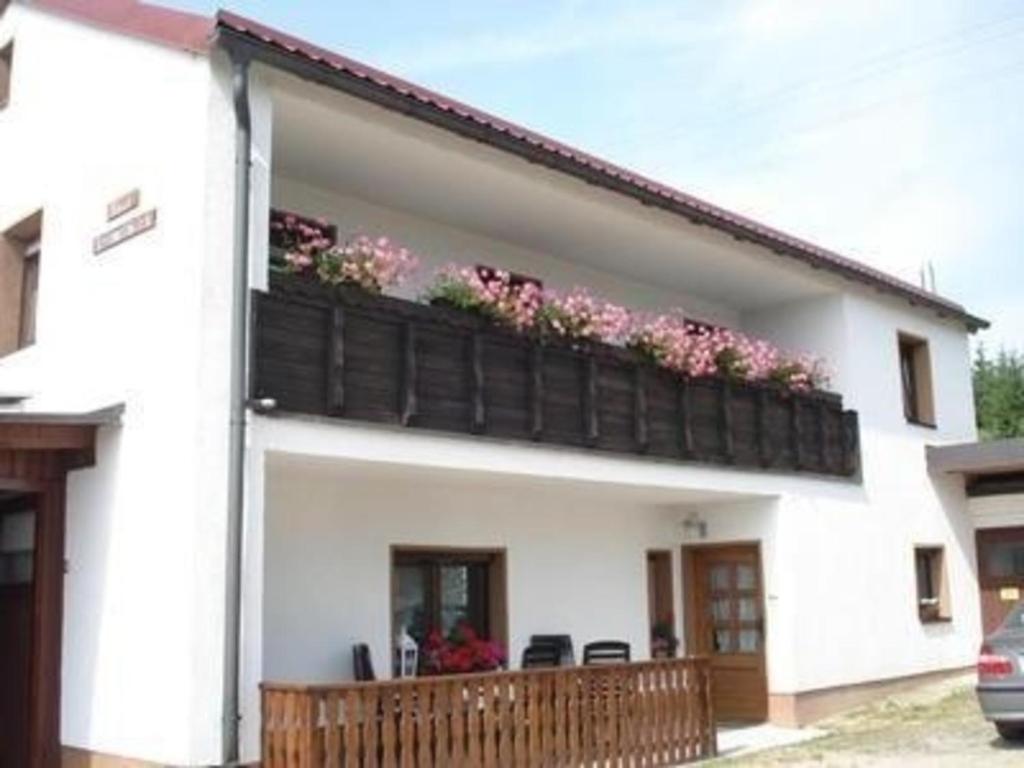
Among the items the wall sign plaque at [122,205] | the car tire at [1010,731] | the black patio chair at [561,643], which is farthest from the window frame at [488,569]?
the car tire at [1010,731]


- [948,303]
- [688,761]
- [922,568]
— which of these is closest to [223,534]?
[688,761]

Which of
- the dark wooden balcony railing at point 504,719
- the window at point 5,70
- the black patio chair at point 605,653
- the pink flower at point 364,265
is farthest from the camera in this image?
the black patio chair at point 605,653

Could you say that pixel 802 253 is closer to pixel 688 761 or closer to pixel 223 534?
pixel 688 761

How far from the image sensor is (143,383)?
991cm

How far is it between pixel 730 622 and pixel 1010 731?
4558mm

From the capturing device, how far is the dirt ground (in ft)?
38.7

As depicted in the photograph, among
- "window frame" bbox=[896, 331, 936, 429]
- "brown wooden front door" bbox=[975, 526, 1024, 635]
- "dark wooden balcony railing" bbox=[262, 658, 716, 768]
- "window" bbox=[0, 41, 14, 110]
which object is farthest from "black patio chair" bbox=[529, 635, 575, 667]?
"brown wooden front door" bbox=[975, 526, 1024, 635]

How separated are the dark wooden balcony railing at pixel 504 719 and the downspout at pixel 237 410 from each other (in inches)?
13.7

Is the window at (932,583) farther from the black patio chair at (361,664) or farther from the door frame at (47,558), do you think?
the door frame at (47,558)

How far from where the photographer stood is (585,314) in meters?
12.9

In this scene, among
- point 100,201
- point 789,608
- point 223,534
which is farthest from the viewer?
point 789,608

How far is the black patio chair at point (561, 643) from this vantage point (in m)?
14.3

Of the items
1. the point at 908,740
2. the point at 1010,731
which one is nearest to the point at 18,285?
the point at 908,740

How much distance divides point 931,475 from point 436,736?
11.7 metres
